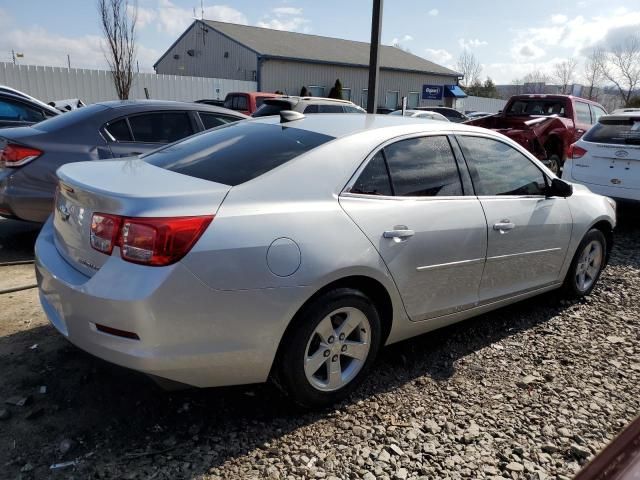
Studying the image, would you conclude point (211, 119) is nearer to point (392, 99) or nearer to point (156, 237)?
point (156, 237)

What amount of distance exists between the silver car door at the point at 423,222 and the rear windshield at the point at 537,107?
908 centimetres

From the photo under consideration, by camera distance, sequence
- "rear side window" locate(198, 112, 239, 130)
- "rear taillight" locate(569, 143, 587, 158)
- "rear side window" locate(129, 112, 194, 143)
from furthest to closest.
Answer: "rear taillight" locate(569, 143, 587, 158)
"rear side window" locate(198, 112, 239, 130)
"rear side window" locate(129, 112, 194, 143)

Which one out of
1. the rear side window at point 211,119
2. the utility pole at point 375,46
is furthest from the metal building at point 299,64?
the rear side window at point 211,119

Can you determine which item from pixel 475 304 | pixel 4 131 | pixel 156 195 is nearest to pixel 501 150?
pixel 475 304

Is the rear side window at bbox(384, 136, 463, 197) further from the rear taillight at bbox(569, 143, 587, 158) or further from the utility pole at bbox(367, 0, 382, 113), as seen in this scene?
the utility pole at bbox(367, 0, 382, 113)

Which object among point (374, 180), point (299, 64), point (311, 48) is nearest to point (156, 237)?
point (374, 180)

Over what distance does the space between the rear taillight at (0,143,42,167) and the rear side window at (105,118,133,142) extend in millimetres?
785

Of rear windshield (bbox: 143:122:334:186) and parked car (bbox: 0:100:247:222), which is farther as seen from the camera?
parked car (bbox: 0:100:247:222)

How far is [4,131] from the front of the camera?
5.25 metres

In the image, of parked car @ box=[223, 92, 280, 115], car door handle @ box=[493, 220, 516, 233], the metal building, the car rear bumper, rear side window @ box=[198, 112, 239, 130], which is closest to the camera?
the car rear bumper

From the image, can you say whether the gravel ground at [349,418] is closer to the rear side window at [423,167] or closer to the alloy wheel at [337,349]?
the alloy wheel at [337,349]

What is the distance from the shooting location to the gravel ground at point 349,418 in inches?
97.2

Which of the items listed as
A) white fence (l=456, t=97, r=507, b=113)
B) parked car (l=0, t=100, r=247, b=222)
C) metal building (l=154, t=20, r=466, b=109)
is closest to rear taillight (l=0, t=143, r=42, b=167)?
parked car (l=0, t=100, r=247, b=222)

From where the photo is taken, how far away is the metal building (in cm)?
3044
